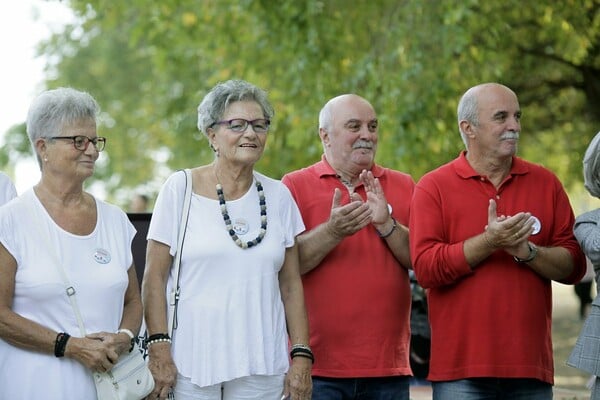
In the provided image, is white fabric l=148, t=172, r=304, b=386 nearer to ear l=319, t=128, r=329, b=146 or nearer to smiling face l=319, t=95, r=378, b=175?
smiling face l=319, t=95, r=378, b=175

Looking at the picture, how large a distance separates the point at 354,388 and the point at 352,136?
1207 mm

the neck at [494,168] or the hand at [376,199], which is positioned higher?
the neck at [494,168]

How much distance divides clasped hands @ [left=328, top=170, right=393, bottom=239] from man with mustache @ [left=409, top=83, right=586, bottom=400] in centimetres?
15

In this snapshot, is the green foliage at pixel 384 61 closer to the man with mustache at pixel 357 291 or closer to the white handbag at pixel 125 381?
the man with mustache at pixel 357 291

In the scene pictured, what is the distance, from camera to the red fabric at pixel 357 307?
18.1ft

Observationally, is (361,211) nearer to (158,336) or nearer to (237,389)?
(237,389)

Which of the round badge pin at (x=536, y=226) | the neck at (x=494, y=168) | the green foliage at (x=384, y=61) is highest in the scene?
the green foliage at (x=384, y=61)

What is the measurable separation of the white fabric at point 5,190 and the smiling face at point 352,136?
60.6 inches

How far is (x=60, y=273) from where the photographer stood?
459 centimetres

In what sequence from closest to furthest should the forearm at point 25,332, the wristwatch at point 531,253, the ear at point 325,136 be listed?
the forearm at point 25,332 < the wristwatch at point 531,253 < the ear at point 325,136

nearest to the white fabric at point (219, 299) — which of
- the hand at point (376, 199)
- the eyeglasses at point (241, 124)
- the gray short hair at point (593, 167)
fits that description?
the eyeglasses at point (241, 124)

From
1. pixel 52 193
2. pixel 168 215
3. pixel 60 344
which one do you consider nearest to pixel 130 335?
pixel 60 344

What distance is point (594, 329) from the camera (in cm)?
506

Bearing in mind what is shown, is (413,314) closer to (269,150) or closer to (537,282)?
(537,282)
